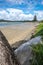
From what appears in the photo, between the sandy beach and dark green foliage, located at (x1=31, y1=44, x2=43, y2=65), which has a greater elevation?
dark green foliage, located at (x1=31, y1=44, x2=43, y2=65)

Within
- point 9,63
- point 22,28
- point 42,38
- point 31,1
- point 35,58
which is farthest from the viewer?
point 22,28

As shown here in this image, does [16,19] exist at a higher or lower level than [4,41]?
lower

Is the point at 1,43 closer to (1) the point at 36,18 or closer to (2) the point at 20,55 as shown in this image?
(2) the point at 20,55

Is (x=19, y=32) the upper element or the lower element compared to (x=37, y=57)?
lower

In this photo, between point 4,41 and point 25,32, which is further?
point 25,32

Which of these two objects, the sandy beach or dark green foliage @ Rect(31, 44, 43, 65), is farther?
the sandy beach

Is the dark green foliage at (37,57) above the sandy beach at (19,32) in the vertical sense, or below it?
above

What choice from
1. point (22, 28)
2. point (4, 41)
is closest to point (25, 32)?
point (22, 28)

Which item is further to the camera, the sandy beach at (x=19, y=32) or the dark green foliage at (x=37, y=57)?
the sandy beach at (x=19, y=32)

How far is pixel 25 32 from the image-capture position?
4.68 meters

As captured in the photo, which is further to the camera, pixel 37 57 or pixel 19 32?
pixel 19 32

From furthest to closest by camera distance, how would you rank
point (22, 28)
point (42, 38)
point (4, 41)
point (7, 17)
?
point (22, 28) → point (7, 17) → point (42, 38) → point (4, 41)

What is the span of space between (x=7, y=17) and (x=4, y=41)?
2.34 meters

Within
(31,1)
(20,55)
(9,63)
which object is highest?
(9,63)
